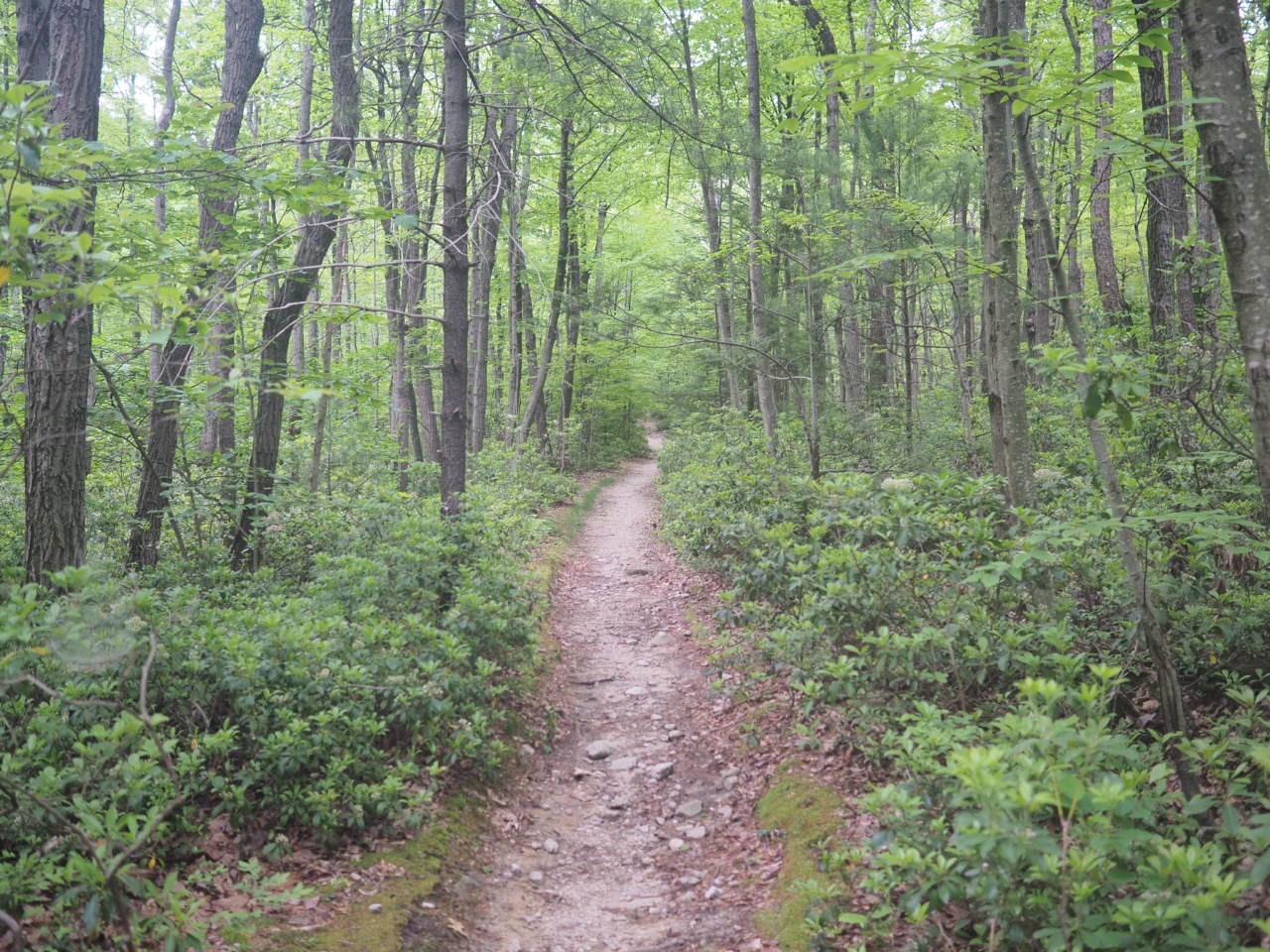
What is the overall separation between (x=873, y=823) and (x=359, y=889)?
2637mm

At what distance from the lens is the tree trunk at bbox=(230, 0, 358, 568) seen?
25.1 feet

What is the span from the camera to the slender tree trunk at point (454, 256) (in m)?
6.95

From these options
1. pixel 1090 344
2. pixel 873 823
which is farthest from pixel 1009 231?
pixel 1090 344

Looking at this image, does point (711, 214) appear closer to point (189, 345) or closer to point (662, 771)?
point (189, 345)

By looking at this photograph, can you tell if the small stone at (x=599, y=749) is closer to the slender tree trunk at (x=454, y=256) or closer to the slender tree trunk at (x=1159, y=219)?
the slender tree trunk at (x=454, y=256)

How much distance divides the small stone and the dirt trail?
0.01 meters

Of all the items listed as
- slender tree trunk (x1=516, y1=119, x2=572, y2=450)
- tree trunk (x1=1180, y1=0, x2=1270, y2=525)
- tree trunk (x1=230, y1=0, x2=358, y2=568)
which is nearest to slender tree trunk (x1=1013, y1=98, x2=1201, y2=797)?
tree trunk (x1=1180, y1=0, x2=1270, y2=525)

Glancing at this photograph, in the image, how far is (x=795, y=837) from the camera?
427 centimetres

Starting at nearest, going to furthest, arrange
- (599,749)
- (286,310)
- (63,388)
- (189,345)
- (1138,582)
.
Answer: (1138,582) < (63,388) < (599,749) < (189,345) < (286,310)

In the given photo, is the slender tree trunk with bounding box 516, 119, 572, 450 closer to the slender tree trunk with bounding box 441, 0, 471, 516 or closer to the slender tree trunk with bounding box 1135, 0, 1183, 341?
the slender tree trunk with bounding box 441, 0, 471, 516

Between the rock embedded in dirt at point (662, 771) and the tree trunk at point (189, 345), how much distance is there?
4.65 meters

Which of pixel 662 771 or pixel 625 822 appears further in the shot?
pixel 662 771

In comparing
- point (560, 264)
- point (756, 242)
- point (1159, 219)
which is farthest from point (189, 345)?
point (560, 264)

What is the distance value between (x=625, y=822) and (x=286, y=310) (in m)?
6.10
